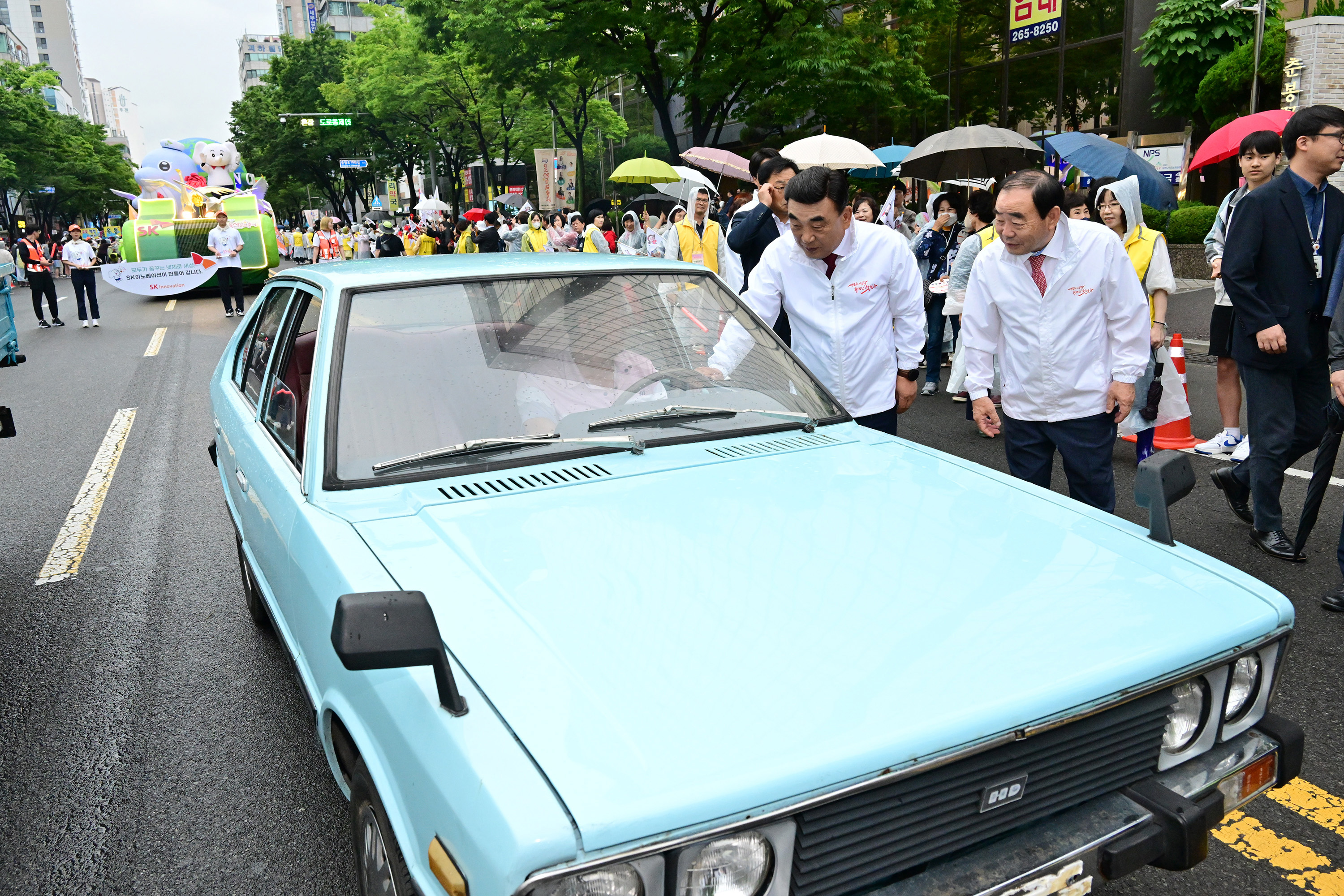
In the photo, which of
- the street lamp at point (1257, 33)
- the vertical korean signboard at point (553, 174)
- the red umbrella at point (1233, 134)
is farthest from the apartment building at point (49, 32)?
the red umbrella at point (1233, 134)

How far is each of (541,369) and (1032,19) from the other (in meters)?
23.1

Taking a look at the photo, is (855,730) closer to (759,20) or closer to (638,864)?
(638,864)

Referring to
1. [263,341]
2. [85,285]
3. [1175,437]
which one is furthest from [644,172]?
[263,341]

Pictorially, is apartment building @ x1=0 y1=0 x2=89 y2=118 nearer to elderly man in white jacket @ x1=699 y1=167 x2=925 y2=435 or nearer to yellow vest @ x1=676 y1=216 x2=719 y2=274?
yellow vest @ x1=676 y1=216 x2=719 y2=274

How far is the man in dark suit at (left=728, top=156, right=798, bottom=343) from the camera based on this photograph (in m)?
5.40

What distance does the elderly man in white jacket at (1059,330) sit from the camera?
11.5ft

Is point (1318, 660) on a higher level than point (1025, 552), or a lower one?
lower

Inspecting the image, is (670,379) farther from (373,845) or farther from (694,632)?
(373,845)

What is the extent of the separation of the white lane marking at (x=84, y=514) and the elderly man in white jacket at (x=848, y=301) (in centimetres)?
372

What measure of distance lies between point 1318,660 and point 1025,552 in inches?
80.7

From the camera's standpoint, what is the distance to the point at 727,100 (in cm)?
2069

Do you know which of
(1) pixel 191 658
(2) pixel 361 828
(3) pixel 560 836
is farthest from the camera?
(1) pixel 191 658

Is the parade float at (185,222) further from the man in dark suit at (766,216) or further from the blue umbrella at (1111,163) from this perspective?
the man in dark suit at (766,216)

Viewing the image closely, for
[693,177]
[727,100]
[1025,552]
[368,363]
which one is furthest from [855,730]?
[727,100]
